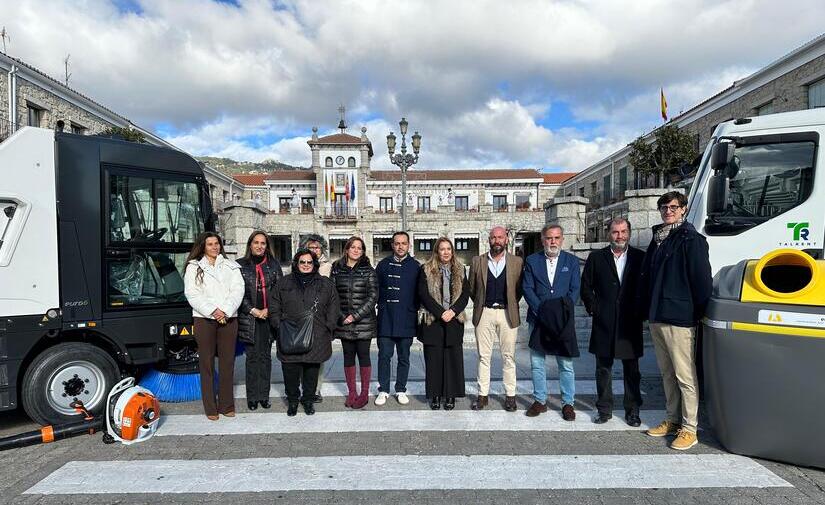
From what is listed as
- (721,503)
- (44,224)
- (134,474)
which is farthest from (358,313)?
(721,503)

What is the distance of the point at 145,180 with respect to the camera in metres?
5.16

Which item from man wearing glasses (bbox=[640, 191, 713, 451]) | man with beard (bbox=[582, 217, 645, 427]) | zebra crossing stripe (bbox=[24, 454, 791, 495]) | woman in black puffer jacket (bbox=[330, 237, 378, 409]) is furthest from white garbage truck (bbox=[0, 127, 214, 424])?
man wearing glasses (bbox=[640, 191, 713, 451])

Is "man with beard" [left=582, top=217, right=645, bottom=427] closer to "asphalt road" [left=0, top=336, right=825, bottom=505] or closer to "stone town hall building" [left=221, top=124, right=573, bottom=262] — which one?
"asphalt road" [left=0, top=336, right=825, bottom=505]

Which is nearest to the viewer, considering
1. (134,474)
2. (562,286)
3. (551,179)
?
(134,474)

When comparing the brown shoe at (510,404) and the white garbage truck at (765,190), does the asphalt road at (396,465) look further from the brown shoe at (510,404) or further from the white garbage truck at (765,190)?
A: the white garbage truck at (765,190)

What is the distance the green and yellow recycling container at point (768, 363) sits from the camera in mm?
3342

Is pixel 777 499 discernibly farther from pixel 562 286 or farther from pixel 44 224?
pixel 44 224

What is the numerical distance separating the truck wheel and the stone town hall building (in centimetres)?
2812

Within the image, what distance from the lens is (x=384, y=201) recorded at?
1666 inches

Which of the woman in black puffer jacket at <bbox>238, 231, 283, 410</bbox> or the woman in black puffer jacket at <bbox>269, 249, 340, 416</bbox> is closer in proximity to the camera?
the woman in black puffer jacket at <bbox>269, 249, 340, 416</bbox>

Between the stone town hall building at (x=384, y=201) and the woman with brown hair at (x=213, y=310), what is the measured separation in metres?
28.1

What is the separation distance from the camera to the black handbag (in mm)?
4809

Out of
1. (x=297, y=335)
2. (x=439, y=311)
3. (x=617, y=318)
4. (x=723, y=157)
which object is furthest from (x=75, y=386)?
(x=723, y=157)

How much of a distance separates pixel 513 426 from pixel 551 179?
145 ft
